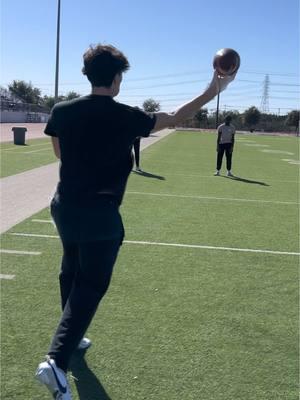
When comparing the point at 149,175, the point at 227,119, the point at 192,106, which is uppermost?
the point at 227,119

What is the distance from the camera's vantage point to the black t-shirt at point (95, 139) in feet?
9.07

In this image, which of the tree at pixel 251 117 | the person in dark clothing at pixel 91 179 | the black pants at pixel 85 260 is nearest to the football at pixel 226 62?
the person in dark clothing at pixel 91 179

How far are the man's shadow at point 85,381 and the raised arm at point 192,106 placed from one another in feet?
5.33

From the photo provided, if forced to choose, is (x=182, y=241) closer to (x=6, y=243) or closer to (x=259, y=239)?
(x=259, y=239)

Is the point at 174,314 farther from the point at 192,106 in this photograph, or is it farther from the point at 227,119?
the point at 227,119

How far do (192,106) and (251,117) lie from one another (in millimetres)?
101764

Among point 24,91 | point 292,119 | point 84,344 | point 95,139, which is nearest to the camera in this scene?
point 95,139

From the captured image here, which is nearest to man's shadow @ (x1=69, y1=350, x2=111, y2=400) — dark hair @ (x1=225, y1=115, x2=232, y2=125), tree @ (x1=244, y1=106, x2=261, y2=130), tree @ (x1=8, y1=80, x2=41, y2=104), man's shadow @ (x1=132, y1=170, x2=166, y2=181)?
man's shadow @ (x1=132, y1=170, x2=166, y2=181)

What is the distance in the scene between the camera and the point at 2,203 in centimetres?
907

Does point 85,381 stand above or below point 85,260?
below

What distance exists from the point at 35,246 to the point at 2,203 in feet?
9.99

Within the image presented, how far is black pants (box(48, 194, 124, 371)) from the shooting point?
284cm

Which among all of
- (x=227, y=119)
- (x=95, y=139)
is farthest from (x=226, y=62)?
(x=227, y=119)

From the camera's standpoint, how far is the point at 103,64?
280 centimetres
